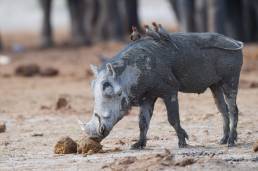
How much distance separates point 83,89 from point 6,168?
348 inches

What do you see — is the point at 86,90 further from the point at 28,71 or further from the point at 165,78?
the point at 165,78

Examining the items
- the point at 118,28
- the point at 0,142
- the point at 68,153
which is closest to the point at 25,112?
the point at 0,142

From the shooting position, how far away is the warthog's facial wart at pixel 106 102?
9859mm

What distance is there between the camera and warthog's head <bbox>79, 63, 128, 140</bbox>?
9859 millimetres

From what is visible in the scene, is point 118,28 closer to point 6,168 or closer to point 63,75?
point 63,75

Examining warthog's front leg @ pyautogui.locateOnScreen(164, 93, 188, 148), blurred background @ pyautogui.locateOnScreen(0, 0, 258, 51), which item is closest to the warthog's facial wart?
warthog's front leg @ pyautogui.locateOnScreen(164, 93, 188, 148)

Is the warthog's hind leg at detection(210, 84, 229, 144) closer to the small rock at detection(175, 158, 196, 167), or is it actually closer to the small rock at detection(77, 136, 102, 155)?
the small rock at detection(77, 136, 102, 155)

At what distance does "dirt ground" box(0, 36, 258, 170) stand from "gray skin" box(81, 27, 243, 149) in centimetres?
29

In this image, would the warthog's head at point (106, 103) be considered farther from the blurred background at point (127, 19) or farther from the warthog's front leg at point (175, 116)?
the blurred background at point (127, 19)

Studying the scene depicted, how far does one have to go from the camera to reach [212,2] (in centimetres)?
2312

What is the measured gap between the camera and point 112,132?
12.0m

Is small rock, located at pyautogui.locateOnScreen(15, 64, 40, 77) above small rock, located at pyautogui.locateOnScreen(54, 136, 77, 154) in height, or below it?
below

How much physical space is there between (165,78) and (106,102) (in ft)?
2.11

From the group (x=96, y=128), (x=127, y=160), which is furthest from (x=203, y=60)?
(x=127, y=160)
